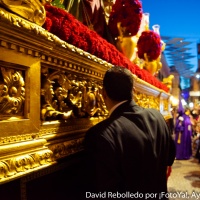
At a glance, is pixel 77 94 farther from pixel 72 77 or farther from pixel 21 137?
pixel 21 137

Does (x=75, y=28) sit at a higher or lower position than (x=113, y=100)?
higher

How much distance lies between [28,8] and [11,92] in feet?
0.82

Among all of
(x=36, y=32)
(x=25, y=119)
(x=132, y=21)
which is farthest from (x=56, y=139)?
(x=132, y=21)

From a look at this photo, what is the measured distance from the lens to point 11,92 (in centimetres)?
65

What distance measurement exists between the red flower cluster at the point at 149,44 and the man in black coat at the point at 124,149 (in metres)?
1.63

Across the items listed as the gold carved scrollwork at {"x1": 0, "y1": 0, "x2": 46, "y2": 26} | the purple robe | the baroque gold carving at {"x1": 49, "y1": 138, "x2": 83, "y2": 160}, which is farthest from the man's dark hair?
the purple robe

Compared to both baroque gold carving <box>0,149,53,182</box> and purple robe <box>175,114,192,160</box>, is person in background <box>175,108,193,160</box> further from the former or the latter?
baroque gold carving <box>0,149,53,182</box>

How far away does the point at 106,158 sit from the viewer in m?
0.80

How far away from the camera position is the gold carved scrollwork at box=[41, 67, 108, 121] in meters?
0.80

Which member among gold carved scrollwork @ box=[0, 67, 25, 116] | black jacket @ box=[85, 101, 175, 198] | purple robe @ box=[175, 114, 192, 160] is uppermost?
gold carved scrollwork @ box=[0, 67, 25, 116]

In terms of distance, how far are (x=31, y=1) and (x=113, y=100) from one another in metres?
0.50

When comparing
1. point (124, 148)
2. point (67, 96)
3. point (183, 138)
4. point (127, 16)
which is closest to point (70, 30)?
point (67, 96)

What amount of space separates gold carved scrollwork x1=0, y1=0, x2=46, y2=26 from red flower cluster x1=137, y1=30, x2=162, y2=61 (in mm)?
1938

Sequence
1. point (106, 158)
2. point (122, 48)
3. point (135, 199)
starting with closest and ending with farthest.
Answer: point (106, 158) < point (135, 199) < point (122, 48)
